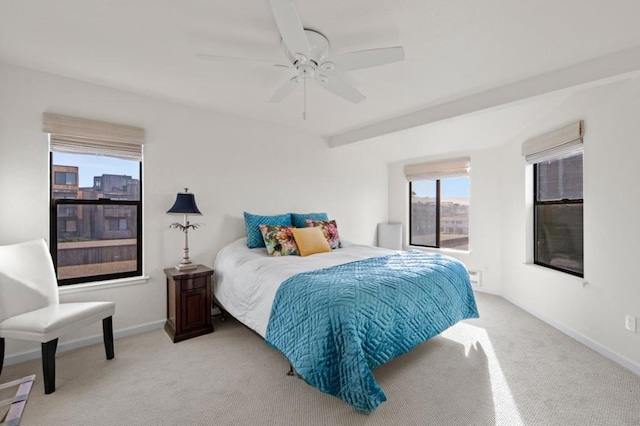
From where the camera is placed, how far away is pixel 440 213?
5043mm

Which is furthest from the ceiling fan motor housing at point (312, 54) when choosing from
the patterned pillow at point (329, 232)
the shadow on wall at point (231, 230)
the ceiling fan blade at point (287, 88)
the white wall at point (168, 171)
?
the shadow on wall at point (231, 230)

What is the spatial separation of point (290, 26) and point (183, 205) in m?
2.06

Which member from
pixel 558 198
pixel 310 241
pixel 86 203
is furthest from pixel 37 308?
pixel 558 198

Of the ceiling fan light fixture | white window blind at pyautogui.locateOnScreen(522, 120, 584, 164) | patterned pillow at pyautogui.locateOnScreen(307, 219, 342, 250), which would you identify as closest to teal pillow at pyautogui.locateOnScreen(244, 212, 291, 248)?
patterned pillow at pyautogui.locateOnScreen(307, 219, 342, 250)

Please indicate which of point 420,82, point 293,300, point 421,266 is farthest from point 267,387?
point 420,82

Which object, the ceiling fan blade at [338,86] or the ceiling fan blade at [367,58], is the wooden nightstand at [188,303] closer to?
the ceiling fan blade at [338,86]

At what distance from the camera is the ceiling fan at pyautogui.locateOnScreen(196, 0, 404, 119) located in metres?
1.50

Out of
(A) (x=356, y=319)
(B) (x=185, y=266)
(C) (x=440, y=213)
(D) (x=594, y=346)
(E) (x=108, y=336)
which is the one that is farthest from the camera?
(C) (x=440, y=213)

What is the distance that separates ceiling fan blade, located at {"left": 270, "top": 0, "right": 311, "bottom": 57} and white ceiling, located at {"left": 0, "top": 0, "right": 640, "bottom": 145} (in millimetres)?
175

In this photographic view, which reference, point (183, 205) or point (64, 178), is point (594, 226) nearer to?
point (183, 205)

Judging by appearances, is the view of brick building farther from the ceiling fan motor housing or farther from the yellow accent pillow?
the ceiling fan motor housing

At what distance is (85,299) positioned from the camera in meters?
2.70

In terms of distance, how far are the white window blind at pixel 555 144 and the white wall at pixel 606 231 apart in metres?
0.07

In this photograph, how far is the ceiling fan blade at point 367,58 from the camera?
1.74m
